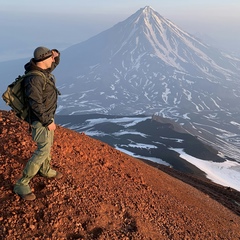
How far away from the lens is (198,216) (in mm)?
10305

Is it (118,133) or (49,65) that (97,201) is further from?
(118,133)

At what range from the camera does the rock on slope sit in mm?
6547

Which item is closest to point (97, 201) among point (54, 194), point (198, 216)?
point (54, 194)

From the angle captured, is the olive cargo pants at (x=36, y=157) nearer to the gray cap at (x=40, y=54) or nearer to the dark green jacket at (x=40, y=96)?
the dark green jacket at (x=40, y=96)

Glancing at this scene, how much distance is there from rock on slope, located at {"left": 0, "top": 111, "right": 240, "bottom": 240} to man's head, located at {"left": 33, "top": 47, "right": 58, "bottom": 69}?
2623mm

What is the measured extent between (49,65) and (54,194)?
8.90 feet

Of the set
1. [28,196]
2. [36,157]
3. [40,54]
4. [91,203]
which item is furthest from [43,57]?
[91,203]

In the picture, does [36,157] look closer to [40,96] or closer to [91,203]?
[40,96]

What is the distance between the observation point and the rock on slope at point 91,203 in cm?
655

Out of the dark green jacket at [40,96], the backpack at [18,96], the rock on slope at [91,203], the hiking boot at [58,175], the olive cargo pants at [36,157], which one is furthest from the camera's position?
the hiking boot at [58,175]

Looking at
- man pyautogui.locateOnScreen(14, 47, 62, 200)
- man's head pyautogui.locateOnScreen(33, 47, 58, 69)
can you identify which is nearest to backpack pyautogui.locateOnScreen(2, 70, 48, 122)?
man pyautogui.locateOnScreen(14, 47, 62, 200)

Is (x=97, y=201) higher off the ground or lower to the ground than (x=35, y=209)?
lower

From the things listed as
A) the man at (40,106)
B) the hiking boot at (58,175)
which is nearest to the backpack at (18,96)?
the man at (40,106)

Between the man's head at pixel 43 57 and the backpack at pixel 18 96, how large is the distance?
0.23 metres
